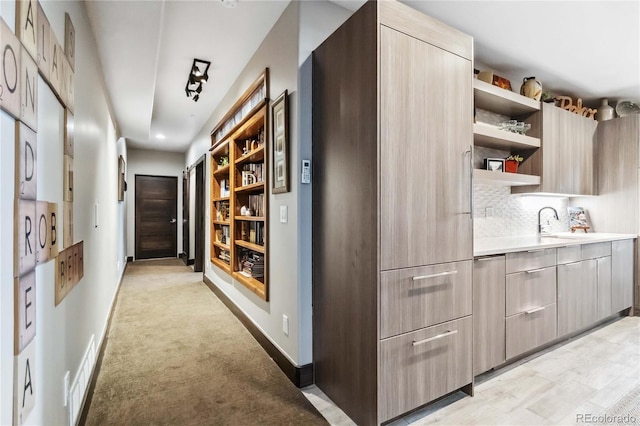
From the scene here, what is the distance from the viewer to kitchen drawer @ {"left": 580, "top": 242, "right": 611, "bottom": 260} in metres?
2.79

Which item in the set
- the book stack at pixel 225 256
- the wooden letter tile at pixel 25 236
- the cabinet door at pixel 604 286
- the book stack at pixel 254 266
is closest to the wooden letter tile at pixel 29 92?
the wooden letter tile at pixel 25 236

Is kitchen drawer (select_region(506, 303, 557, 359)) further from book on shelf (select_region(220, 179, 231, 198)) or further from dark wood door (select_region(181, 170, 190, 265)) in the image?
dark wood door (select_region(181, 170, 190, 265))

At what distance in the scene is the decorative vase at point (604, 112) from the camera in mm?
3734

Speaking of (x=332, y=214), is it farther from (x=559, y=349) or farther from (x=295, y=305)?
(x=559, y=349)

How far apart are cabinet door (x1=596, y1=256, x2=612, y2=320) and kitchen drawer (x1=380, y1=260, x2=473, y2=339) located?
6.73 ft

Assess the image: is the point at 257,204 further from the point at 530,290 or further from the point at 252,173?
the point at 530,290

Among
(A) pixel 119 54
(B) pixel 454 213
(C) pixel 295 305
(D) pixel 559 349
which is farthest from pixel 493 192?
(A) pixel 119 54

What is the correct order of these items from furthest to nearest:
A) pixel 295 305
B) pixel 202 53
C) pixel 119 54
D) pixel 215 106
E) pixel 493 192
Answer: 1. pixel 215 106
2. pixel 493 192
3. pixel 202 53
4. pixel 119 54
5. pixel 295 305

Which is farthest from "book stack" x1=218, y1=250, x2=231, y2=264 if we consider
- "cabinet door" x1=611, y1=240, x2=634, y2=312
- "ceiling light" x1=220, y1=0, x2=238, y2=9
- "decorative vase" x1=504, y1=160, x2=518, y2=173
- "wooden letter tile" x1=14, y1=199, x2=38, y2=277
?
"cabinet door" x1=611, y1=240, x2=634, y2=312

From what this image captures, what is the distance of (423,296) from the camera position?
1683mm

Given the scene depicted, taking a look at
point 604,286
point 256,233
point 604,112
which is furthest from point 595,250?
point 256,233

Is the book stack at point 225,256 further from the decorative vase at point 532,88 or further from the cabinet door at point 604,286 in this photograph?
the cabinet door at point 604,286

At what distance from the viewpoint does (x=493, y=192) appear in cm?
317

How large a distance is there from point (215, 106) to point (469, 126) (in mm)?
3410
